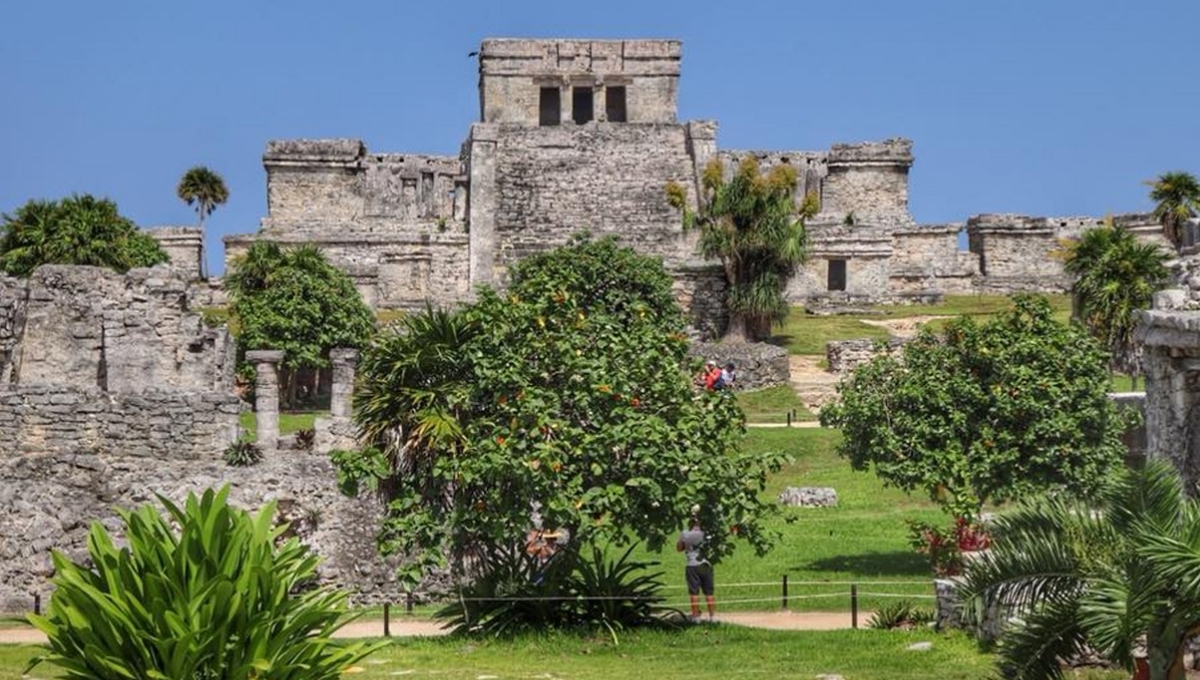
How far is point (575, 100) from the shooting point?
63531mm

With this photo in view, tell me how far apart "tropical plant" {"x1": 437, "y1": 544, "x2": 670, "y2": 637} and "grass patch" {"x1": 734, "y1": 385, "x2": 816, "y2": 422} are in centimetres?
1619

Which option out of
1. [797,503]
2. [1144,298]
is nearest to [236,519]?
[797,503]

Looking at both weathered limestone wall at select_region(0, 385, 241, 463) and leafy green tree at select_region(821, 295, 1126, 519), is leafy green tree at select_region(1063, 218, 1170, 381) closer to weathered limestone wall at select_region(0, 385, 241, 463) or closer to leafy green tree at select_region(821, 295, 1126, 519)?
leafy green tree at select_region(821, 295, 1126, 519)

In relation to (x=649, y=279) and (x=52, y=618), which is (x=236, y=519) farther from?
(x=649, y=279)

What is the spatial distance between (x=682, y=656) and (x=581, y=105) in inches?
1943

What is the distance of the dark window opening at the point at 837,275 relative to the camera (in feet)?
175

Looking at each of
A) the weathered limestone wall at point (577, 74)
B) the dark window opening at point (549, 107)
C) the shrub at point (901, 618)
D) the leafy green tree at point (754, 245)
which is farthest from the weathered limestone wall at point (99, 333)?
the dark window opening at point (549, 107)

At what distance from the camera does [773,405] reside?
35.1 m

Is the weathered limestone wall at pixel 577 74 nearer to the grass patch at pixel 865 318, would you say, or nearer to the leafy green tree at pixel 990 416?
the grass patch at pixel 865 318

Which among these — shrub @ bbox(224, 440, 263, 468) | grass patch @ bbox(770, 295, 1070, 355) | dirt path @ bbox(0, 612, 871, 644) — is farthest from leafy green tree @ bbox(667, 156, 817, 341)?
dirt path @ bbox(0, 612, 871, 644)

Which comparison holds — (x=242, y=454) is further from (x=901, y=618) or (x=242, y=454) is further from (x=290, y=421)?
A: (x=290, y=421)

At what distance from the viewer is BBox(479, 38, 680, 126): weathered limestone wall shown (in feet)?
203

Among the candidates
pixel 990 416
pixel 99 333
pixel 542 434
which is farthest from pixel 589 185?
pixel 542 434

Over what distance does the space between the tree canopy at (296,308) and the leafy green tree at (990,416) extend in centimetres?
1585
